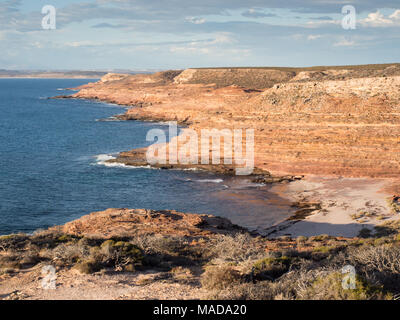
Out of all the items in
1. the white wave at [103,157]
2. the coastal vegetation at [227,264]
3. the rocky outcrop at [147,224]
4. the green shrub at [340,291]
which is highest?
the green shrub at [340,291]

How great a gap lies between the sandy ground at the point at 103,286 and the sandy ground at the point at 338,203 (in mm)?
15151

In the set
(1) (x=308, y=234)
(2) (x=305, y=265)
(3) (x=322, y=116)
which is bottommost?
(1) (x=308, y=234)

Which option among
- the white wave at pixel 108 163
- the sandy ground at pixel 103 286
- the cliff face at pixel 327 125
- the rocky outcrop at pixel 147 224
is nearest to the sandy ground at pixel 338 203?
the cliff face at pixel 327 125

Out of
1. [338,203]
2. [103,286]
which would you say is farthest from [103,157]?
[103,286]

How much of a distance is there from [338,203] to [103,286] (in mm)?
25429

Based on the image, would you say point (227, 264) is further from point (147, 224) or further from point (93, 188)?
point (93, 188)

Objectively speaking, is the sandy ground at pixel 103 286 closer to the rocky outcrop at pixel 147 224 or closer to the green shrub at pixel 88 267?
the green shrub at pixel 88 267

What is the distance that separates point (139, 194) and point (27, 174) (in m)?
14.3

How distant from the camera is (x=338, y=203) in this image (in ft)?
110

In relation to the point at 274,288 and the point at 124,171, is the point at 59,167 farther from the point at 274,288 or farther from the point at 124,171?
the point at 274,288

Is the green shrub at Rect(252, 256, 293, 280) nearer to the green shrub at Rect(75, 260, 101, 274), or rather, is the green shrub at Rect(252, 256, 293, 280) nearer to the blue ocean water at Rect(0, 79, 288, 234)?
the green shrub at Rect(75, 260, 101, 274)

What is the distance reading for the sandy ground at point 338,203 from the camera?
27.6 meters

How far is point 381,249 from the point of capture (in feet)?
45.5
